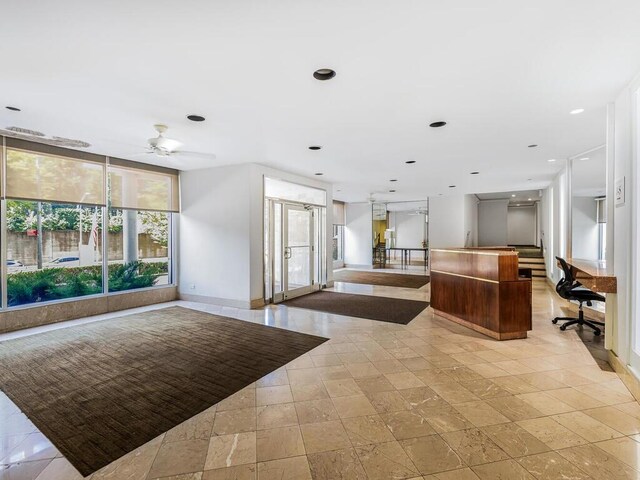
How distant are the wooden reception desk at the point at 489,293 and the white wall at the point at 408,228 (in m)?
12.1

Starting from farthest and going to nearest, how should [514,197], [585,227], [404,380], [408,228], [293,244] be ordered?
[408,228]
[514,197]
[585,227]
[293,244]
[404,380]

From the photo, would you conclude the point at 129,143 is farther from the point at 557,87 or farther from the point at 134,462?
the point at 557,87

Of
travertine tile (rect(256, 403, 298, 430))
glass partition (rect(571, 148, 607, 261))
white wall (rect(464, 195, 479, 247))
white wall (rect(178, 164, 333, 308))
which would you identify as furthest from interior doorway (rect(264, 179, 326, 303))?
glass partition (rect(571, 148, 607, 261))

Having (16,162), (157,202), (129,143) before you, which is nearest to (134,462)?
(129,143)

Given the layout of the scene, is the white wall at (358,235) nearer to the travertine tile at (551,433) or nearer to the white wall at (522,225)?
the white wall at (522,225)

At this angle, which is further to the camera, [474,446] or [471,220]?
[471,220]

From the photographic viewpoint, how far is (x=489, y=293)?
4.43 m

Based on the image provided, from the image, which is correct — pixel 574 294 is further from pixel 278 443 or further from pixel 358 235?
pixel 358 235

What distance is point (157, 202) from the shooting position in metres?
6.68

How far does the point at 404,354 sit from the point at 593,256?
9.22 meters

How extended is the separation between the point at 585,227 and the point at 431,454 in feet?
35.5

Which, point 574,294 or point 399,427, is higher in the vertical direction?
point 574,294

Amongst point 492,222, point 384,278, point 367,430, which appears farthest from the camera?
point 492,222

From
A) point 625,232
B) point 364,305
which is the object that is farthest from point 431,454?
point 364,305
